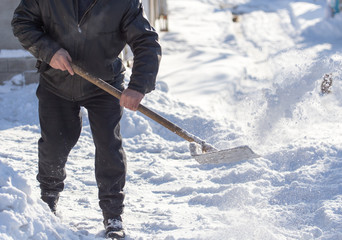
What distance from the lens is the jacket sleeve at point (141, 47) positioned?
3.32m

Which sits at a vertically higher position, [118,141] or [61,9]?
[61,9]

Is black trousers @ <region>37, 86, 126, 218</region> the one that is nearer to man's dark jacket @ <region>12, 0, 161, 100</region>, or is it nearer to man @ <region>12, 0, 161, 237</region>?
man @ <region>12, 0, 161, 237</region>

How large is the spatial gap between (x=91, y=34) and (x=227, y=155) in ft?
3.48

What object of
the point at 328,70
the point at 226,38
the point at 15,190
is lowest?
the point at 226,38

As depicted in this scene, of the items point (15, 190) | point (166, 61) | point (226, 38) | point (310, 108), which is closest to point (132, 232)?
point (15, 190)

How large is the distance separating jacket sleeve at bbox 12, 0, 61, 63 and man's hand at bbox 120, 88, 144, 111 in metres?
0.46

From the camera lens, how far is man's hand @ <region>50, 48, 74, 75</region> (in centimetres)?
325

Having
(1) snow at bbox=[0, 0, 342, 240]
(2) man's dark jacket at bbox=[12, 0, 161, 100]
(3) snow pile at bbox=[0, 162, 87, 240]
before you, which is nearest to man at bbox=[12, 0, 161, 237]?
(2) man's dark jacket at bbox=[12, 0, 161, 100]

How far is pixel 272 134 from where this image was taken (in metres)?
5.96

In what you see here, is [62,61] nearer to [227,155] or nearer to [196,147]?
[196,147]

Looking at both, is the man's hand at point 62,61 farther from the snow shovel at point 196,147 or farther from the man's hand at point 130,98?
the man's hand at point 130,98

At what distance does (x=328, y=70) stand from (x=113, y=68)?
4768 mm

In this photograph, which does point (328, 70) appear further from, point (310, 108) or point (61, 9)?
point (61, 9)

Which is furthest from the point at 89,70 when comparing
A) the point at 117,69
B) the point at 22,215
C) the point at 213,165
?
the point at 213,165
